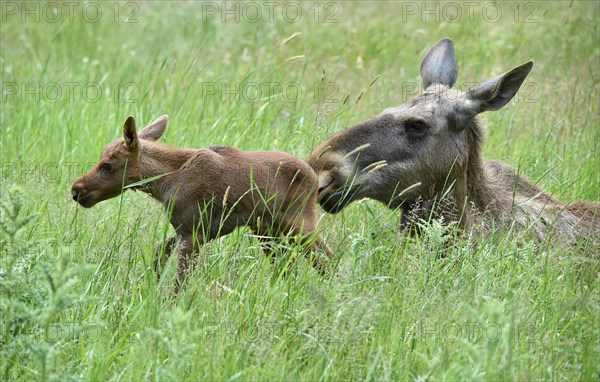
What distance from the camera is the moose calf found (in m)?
5.04

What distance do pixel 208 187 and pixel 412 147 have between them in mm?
1581

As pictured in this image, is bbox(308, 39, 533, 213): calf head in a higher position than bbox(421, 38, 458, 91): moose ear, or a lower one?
lower

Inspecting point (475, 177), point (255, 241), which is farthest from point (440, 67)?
point (255, 241)

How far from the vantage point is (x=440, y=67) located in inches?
276

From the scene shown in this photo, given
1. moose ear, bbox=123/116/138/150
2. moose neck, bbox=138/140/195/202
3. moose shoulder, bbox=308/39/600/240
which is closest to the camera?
moose ear, bbox=123/116/138/150

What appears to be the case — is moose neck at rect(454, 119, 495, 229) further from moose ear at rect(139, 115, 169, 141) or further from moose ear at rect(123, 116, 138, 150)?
moose ear at rect(123, 116, 138, 150)

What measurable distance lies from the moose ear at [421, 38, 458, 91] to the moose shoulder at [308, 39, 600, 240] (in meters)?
0.56

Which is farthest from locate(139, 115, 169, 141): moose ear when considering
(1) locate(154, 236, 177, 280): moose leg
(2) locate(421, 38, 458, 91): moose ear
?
(2) locate(421, 38, 458, 91): moose ear

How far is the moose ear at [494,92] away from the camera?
238 inches

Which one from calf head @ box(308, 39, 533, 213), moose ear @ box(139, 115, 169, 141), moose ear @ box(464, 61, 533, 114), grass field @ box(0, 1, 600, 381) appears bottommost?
grass field @ box(0, 1, 600, 381)

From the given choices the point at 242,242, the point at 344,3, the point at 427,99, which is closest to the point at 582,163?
the point at 427,99

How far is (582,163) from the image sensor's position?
300 inches

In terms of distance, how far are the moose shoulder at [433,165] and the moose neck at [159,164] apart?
0.96m

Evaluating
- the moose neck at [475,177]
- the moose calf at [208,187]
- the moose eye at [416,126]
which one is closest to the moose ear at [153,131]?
the moose calf at [208,187]
